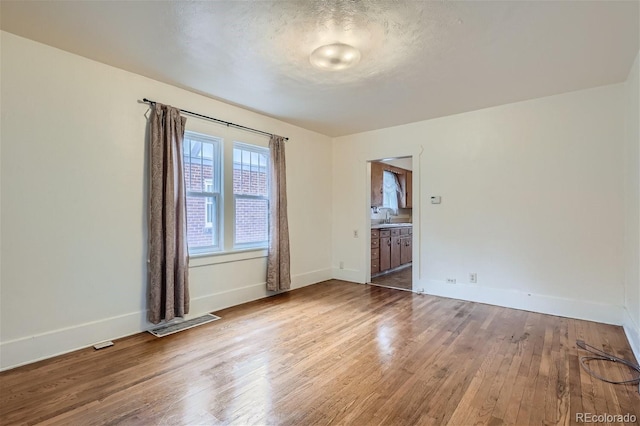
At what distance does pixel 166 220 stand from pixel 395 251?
4584 millimetres

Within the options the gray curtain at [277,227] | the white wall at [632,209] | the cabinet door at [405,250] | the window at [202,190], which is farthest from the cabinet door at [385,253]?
the white wall at [632,209]

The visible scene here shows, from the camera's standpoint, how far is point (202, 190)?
3.68m

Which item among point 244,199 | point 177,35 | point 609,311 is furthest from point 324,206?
point 609,311

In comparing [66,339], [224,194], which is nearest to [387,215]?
[224,194]

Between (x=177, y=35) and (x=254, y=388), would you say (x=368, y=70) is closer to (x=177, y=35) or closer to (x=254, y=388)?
(x=177, y=35)

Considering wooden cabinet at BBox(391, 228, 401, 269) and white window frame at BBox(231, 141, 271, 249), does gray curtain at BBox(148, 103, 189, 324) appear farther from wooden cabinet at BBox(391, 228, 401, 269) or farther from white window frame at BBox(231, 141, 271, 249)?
wooden cabinet at BBox(391, 228, 401, 269)

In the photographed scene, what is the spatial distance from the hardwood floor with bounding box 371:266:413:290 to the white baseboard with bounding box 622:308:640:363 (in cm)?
245

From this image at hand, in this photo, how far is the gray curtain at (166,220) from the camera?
3.06 meters

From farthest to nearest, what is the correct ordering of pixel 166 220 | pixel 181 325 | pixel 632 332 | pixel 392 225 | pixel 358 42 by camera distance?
pixel 392 225, pixel 181 325, pixel 166 220, pixel 632 332, pixel 358 42

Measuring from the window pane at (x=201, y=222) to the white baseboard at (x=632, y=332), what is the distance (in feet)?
13.7

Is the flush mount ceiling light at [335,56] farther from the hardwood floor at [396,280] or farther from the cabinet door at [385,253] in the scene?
the cabinet door at [385,253]

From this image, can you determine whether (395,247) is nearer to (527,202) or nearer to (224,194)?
(527,202)

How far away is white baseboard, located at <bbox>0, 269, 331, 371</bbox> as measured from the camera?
2398 millimetres

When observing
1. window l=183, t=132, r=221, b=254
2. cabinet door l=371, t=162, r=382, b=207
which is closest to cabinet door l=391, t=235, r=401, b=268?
cabinet door l=371, t=162, r=382, b=207
